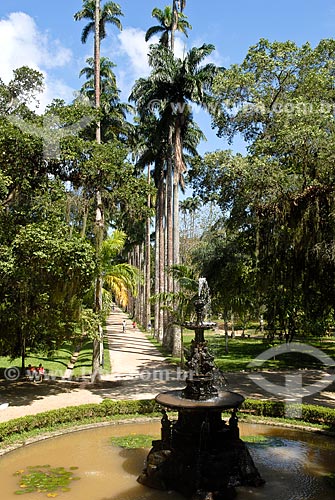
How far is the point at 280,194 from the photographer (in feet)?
51.8

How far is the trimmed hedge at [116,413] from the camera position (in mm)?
12523

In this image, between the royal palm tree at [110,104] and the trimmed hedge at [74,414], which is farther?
the royal palm tree at [110,104]

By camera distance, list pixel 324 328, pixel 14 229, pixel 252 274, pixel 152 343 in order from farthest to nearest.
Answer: pixel 152 343 < pixel 324 328 < pixel 252 274 < pixel 14 229

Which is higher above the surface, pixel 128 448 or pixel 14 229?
pixel 14 229

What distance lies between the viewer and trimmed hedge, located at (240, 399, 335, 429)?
A: 44.1ft

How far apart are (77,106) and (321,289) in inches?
444

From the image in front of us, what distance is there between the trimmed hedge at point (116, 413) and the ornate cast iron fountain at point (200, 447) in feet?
14.8

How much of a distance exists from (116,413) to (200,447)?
5957 millimetres

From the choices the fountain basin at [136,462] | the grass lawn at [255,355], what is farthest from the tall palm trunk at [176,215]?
the fountain basin at [136,462]

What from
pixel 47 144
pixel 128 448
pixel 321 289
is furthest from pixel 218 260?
pixel 128 448

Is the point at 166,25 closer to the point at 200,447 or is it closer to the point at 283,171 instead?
the point at 283,171

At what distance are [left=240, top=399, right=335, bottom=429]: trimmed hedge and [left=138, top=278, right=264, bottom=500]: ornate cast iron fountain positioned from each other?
4674mm

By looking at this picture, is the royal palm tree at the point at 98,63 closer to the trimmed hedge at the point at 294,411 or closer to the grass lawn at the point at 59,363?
the grass lawn at the point at 59,363

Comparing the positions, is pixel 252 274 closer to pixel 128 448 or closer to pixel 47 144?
pixel 47 144
